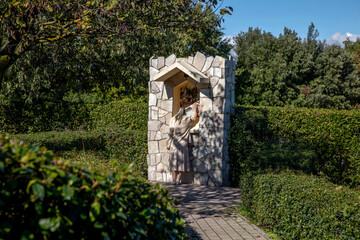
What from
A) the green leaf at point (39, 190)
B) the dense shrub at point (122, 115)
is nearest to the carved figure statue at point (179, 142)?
the dense shrub at point (122, 115)

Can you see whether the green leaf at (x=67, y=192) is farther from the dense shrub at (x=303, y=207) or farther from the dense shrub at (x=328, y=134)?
the dense shrub at (x=328, y=134)

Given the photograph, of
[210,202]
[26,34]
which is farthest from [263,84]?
[26,34]

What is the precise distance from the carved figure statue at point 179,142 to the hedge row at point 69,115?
4.38 meters

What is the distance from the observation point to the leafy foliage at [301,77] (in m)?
21.3

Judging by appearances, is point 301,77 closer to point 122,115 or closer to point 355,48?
point 355,48

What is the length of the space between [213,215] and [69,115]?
35.6ft

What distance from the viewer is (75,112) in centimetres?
1512

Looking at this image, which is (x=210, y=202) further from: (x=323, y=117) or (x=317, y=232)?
(x=323, y=117)

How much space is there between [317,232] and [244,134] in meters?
4.51

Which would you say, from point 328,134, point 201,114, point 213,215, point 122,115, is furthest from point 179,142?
point 122,115

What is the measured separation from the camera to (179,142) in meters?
8.81

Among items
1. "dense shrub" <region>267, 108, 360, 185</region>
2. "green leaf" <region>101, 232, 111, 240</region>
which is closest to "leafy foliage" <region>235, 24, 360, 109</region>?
"dense shrub" <region>267, 108, 360, 185</region>

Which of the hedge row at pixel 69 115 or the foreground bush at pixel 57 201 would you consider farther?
the hedge row at pixel 69 115

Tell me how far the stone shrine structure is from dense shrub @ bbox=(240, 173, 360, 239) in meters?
2.62
